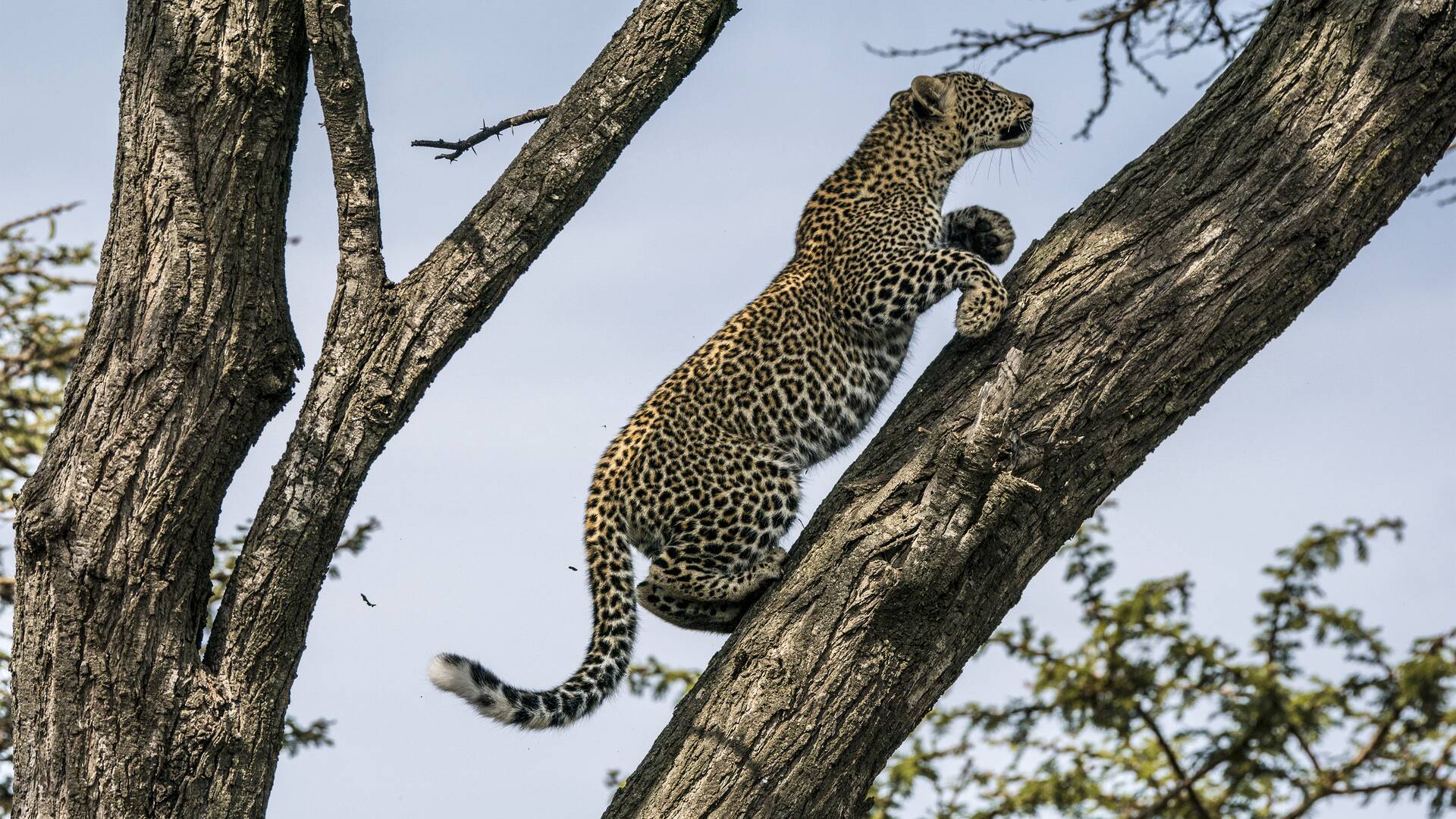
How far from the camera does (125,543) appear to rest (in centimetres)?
440

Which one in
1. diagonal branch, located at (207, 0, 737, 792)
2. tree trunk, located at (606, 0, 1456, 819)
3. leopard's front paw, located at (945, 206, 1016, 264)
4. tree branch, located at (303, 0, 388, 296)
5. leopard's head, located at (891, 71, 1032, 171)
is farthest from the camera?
leopard's head, located at (891, 71, 1032, 171)

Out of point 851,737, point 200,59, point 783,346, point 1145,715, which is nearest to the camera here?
point 851,737

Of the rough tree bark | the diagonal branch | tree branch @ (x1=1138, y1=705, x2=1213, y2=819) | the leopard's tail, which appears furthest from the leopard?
tree branch @ (x1=1138, y1=705, x2=1213, y2=819)

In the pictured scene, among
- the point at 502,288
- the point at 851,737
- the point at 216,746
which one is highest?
the point at 502,288

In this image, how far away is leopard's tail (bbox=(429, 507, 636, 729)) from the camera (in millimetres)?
4891

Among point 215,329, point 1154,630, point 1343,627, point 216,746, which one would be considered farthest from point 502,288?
point 1343,627

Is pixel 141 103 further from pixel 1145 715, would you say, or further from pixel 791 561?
pixel 1145 715

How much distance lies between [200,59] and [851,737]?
2977mm

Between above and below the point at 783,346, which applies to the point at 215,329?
below

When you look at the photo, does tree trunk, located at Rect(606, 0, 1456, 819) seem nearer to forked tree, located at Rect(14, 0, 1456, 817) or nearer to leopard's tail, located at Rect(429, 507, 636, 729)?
forked tree, located at Rect(14, 0, 1456, 817)

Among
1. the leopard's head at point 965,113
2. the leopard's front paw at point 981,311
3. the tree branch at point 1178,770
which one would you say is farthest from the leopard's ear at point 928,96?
the tree branch at point 1178,770

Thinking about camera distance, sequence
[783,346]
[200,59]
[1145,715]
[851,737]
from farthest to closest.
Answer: [1145,715] → [783,346] → [200,59] → [851,737]

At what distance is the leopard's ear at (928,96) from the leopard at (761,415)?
0.37m

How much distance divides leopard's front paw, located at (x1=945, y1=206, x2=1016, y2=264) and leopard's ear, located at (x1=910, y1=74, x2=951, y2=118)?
2.67ft
